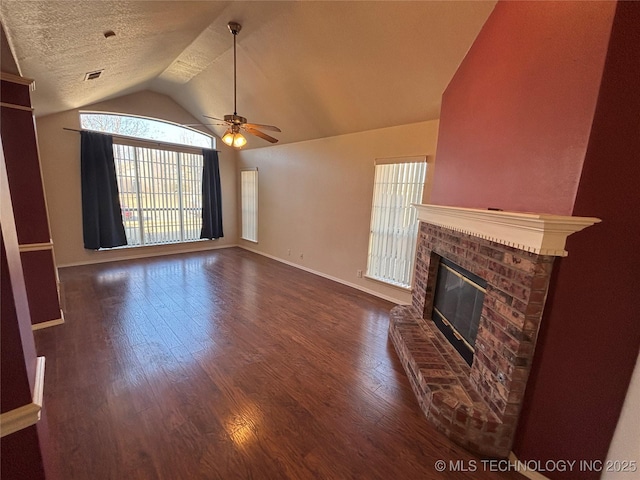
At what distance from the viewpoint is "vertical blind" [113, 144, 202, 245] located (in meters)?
5.36

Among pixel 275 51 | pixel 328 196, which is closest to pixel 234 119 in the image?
pixel 275 51

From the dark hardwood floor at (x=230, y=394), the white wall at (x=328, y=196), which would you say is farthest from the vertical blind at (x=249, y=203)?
the dark hardwood floor at (x=230, y=394)

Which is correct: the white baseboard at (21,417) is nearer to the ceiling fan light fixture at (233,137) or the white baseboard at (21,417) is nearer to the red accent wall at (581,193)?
the red accent wall at (581,193)

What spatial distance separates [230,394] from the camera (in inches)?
78.9

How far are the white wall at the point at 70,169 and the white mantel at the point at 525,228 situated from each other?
20.3 ft

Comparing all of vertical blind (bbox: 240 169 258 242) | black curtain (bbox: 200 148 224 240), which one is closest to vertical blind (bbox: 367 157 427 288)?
vertical blind (bbox: 240 169 258 242)

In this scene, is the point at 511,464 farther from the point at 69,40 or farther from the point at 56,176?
the point at 56,176

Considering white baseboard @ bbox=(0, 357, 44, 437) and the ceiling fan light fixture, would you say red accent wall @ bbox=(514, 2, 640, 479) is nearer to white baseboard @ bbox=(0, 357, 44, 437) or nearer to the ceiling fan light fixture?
white baseboard @ bbox=(0, 357, 44, 437)

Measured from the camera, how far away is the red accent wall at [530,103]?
1.28 metres

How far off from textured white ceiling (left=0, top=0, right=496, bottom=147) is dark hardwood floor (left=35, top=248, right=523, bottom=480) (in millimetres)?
2465

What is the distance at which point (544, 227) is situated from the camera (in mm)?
1243

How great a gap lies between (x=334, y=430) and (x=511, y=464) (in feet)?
3.51

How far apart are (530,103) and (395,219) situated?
2253 millimetres

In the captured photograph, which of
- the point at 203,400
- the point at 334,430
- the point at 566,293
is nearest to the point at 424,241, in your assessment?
the point at 566,293
